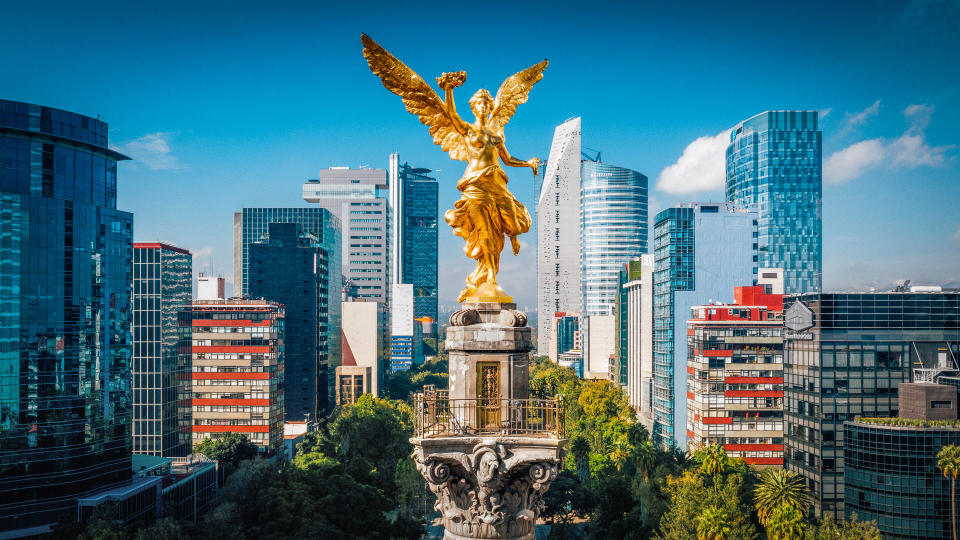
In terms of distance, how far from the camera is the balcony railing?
1681 centimetres

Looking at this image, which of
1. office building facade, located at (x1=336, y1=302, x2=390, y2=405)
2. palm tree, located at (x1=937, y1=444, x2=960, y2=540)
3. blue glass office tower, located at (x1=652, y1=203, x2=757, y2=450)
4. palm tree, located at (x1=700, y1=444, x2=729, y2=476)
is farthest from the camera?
office building facade, located at (x1=336, y1=302, x2=390, y2=405)

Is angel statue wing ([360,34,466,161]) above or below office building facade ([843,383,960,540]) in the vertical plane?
above

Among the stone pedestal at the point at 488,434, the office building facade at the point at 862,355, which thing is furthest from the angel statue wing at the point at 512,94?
the office building facade at the point at 862,355

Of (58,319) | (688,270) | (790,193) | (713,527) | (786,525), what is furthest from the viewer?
(790,193)

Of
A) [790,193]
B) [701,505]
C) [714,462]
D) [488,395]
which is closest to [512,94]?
[488,395]

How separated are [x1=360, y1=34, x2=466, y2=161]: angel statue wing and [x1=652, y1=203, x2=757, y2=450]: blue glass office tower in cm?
7871

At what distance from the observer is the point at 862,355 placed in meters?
60.7

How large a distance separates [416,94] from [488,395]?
28.1 ft

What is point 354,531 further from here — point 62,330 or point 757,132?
point 757,132

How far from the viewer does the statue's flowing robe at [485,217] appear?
18.4 metres

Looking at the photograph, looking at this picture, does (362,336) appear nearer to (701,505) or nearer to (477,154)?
(701,505)

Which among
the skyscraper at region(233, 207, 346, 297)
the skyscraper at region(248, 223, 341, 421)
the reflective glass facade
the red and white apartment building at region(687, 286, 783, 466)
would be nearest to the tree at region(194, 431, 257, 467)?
the skyscraper at region(248, 223, 341, 421)

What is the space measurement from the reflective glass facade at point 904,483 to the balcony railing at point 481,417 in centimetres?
4360

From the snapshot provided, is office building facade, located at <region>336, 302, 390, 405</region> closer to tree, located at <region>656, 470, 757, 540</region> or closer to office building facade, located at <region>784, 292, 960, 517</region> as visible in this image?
office building facade, located at <region>784, 292, 960, 517</region>
